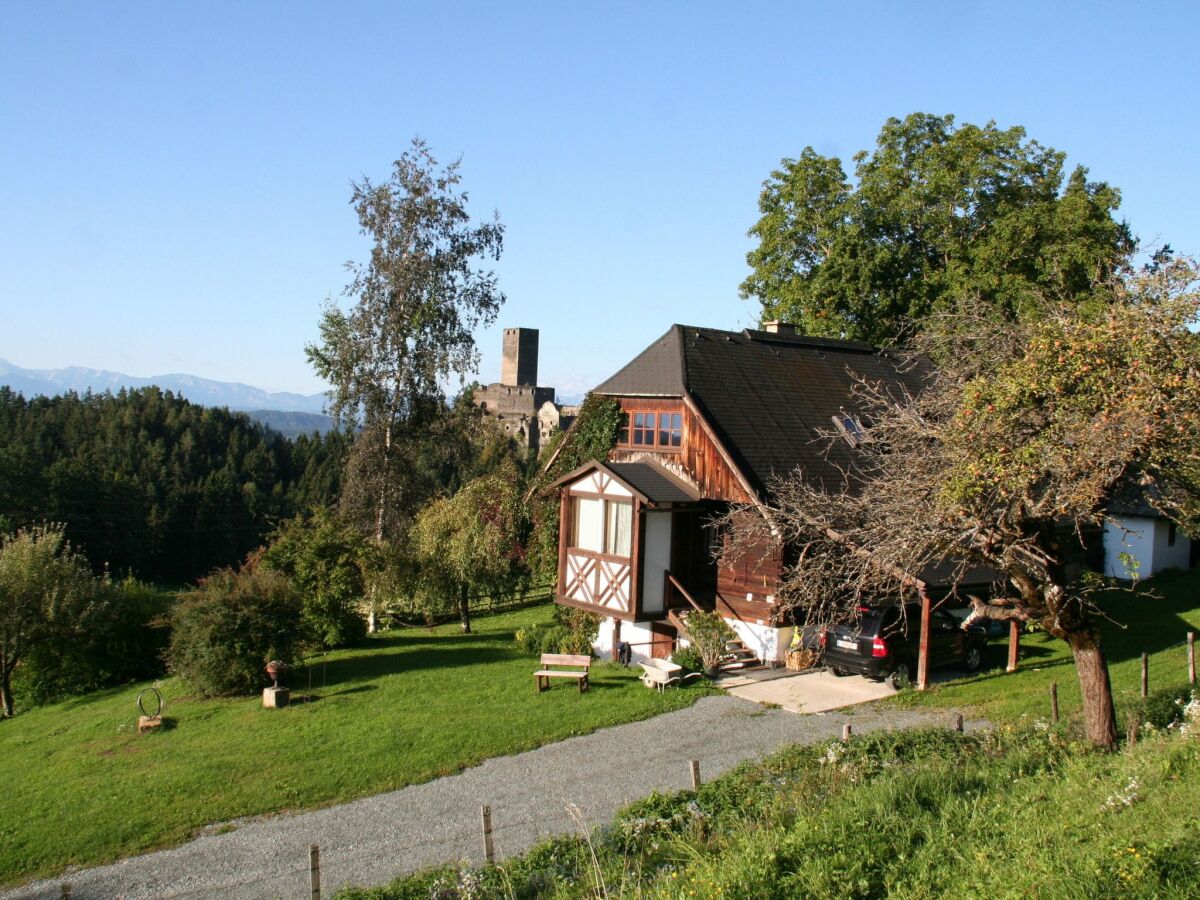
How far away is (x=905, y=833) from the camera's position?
25.8 feet

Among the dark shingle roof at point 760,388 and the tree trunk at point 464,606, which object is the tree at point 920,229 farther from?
Result: the tree trunk at point 464,606

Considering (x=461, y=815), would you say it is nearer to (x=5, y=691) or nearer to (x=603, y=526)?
(x=603, y=526)

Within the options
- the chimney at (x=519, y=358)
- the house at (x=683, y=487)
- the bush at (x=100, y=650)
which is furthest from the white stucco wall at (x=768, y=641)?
the chimney at (x=519, y=358)

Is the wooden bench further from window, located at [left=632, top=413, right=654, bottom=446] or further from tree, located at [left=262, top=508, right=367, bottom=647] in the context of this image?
tree, located at [left=262, top=508, right=367, bottom=647]

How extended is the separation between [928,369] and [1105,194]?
9.67 meters

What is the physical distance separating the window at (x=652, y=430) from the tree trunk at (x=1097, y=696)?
11.6 metres

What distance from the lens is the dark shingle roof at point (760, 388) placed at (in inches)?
845

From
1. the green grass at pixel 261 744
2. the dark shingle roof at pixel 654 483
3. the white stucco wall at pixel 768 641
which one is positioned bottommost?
the green grass at pixel 261 744

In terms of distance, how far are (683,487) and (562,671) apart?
208 inches

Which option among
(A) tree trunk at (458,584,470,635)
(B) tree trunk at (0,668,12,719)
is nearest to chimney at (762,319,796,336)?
(A) tree trunk at (458,584,470,635)

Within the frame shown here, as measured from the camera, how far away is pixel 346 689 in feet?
65.6

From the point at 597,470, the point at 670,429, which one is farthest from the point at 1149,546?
the point at 597,470

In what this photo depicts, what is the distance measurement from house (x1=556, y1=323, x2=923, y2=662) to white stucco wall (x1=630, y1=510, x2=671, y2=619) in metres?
0.02

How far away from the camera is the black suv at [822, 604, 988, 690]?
58.7 feet
